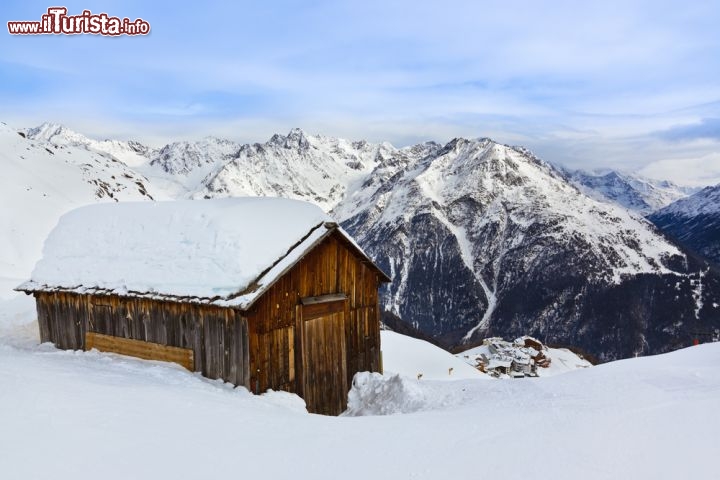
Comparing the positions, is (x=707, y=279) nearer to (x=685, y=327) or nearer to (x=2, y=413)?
(x=685, y=327)

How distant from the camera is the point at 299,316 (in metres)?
15.1

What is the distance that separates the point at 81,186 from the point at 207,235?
72.8m

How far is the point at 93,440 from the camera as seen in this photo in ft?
23.5

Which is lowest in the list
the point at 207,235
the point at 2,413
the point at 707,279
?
the point at 707,279

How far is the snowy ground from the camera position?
22.0ft

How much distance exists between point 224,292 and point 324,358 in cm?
416

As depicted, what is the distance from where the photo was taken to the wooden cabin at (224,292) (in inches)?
548

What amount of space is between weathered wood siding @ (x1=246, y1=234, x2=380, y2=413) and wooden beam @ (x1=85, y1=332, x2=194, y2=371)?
230 centimetres

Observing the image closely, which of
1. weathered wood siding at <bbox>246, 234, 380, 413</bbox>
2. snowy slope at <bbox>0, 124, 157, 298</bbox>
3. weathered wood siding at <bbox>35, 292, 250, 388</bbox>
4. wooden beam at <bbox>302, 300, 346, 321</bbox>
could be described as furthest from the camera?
snowy slope at <bbox>0, 124, 157, 298</bbox>

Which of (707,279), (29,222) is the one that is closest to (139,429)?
(29,222)

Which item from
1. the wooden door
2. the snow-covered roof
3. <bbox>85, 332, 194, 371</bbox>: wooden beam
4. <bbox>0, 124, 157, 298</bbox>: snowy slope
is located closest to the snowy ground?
<bbox>85, 332, 194, 371</bbox>: wooden beam

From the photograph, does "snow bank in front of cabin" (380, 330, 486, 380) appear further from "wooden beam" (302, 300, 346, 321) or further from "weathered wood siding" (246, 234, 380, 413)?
"wooden beam" (302, 300, 346, 321)

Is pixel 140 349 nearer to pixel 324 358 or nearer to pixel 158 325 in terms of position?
pixel 158 325

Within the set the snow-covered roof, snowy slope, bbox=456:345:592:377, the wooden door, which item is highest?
the snow-covered roof
